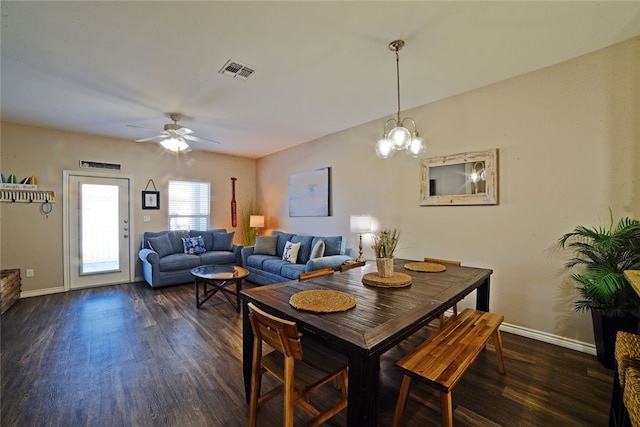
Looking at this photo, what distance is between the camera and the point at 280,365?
152cm

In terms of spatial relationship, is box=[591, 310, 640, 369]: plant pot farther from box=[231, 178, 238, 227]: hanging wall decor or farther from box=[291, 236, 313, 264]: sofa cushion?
box=[231, 178, 238, 227]: hanging wall decor

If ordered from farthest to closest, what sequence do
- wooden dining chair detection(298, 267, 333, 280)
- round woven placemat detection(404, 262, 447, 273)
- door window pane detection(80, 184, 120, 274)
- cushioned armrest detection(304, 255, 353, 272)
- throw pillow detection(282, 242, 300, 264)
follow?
1. door window pane detection(80, 184, 120, 274)
2. throw pillow detection(282, 242, 300, 264)
3. cushioned armrest detection(304, 255, 353, 272)
4. round woven placemat detection(404, 262, 447, 273)
5. wooden dining chair detection(298, 267, 333, 280)

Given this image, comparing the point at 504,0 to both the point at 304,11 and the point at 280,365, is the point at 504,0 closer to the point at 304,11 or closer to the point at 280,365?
the point at 304,11

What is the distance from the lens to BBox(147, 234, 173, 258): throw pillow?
15.9 feet

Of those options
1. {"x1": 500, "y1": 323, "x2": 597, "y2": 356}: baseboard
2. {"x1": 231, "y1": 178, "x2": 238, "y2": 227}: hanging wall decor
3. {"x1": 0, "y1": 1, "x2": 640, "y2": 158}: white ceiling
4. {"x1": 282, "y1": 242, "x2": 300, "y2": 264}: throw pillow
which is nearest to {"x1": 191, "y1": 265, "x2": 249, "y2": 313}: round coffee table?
{"x1": 282, "y1": 242, "x2": 300, "y2": 264}: throw pillow

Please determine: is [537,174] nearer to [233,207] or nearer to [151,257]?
[151,257]

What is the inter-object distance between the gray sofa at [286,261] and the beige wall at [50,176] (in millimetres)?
2214

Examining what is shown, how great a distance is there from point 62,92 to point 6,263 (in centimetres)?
299

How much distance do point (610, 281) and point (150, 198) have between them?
6.56 metres

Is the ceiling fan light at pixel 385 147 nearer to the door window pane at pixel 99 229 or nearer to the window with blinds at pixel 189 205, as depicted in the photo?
the window with blinds at pixel 189 205

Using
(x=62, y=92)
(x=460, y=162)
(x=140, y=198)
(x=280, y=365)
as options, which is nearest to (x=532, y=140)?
(x=460, y=162)

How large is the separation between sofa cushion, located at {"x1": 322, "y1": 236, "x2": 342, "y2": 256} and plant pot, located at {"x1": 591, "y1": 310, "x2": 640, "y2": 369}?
9.22 feet

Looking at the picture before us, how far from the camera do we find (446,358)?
1.50m

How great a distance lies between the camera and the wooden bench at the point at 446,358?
1.33 metres
